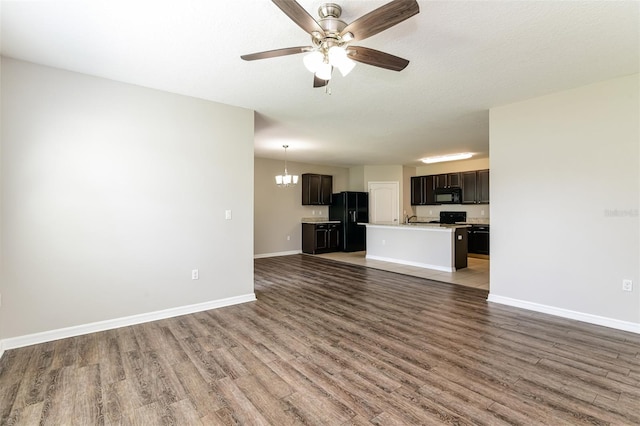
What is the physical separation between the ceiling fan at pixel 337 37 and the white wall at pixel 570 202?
251 centimetres

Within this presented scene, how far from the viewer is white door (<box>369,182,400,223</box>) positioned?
8945 mm

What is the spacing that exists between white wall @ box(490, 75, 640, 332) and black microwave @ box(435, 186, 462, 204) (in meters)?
4.28

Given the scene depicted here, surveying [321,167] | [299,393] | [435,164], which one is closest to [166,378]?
[299,393]

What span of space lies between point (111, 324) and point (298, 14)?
11.2ft

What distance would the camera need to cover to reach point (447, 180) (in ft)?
27.5

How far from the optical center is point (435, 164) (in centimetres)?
897

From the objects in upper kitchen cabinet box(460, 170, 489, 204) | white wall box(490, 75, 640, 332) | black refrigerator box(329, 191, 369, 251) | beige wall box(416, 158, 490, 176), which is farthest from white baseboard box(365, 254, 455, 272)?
beige wall box(416, 158, 490, 176)

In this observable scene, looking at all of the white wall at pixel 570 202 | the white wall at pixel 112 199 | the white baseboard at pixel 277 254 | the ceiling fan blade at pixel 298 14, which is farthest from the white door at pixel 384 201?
the ceiling fan blade at pixel 298 14

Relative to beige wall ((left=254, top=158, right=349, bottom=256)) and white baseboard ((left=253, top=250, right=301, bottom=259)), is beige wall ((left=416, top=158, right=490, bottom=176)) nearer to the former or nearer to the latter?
beige wall ((left=254, top=158, right=349, bottom=256))

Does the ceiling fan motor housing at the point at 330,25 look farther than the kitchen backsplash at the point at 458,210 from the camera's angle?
No

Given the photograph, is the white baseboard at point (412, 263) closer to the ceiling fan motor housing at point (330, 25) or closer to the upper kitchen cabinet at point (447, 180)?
the upper kitchen cabinet at point (447, 180)

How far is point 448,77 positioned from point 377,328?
8.93 feet

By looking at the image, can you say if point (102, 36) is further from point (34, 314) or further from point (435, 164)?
point (435, 164)

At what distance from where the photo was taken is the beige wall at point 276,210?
7.64m
